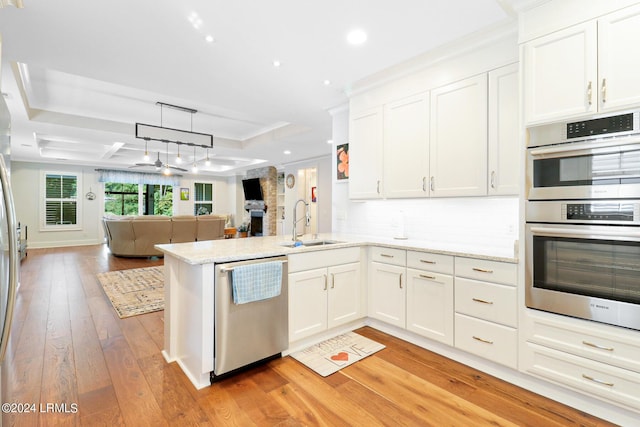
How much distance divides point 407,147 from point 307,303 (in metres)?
1.70

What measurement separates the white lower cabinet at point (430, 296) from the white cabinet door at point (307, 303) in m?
0.75

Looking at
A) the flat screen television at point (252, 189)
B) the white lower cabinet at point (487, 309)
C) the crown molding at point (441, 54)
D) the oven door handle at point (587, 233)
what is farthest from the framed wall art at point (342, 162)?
the flat screen television at point (252, 189)

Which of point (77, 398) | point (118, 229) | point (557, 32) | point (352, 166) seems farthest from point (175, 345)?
point (118, 229)

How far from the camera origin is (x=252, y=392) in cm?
202

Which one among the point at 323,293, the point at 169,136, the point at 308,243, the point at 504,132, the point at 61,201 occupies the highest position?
the point at 169,136

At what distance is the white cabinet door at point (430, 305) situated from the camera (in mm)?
2402

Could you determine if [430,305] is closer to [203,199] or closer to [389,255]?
[389,255]

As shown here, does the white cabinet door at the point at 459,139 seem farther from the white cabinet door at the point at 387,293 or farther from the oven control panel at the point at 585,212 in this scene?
the white cabinet door at the point at 387,293

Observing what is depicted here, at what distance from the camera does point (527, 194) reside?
78.4 inches

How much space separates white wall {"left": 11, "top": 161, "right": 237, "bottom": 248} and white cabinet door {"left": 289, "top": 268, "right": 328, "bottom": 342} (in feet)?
31.4

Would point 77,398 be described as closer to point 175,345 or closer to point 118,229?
point 175,345

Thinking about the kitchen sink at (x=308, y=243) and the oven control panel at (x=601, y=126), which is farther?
the kitchen sink at (x=308, y=243)

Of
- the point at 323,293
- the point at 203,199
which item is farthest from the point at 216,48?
the point at 203,199

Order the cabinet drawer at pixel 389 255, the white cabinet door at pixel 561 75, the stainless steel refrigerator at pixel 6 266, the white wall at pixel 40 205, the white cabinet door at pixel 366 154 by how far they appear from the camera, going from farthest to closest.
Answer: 1. the white wall at pixel 40 205
2. the white cabinet door at pixel 366 154
3. the cabinet drawer at pixel 389 255
4. the white cabinet door at pixel 561 75
5. the stainless steel refrigerator at pixel 6 266
